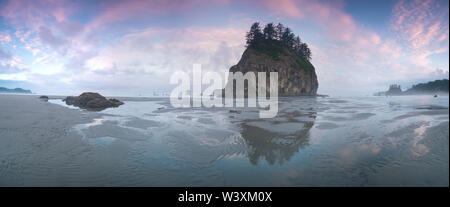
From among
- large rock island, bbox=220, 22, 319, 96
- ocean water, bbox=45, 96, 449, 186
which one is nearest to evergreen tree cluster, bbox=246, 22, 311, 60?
large rock island, bbox=220, 22, 319, 96

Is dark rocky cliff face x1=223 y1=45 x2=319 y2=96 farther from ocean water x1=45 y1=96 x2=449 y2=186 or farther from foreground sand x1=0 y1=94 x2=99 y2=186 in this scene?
foreground sand x1=0 y1=94 x2=99 y2=186

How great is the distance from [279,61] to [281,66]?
228cm

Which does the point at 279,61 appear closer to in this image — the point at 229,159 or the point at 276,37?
A: the point at 276,37

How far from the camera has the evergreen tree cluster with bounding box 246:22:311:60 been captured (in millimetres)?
65688

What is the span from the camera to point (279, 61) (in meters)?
60.0

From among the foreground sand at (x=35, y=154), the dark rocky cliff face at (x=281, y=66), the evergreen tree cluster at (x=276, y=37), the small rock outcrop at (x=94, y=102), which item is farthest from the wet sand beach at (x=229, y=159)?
the evergreen tree cluster at (x=276, y=37)

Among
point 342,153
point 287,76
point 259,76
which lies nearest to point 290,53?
point 287,76

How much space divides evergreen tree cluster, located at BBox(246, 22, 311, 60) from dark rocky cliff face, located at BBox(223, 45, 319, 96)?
15.2 ft

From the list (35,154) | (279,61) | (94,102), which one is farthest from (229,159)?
(279,61)

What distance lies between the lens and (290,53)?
67625mm

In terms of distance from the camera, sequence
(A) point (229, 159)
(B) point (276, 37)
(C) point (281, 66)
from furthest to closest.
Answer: (B) point (276, 37) < (C) point (281, 66) < (A) point (229, 159)

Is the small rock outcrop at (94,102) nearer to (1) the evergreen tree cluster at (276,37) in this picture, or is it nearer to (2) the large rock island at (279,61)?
(2) the large rock island at (279,61)
